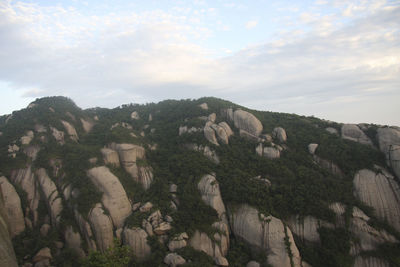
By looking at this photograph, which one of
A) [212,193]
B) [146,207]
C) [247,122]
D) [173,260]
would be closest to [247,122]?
[247,122]

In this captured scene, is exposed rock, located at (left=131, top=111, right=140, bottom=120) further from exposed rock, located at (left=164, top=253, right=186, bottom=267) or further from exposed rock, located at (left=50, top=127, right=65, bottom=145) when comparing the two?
exposed rock, located at (left=164, top=253, right=186, bottom=267)

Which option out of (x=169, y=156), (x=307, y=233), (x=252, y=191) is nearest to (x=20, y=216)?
(x=169, y=156)

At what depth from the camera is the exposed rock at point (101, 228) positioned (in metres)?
26.4

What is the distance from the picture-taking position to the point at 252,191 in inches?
1136

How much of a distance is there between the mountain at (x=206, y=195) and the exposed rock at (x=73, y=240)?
149 millimetres

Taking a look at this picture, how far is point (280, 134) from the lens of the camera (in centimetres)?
3744

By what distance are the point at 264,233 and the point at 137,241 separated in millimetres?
14284

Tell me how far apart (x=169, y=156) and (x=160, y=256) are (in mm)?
15932

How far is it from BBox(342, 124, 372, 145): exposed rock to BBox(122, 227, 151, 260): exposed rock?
31.4 meters

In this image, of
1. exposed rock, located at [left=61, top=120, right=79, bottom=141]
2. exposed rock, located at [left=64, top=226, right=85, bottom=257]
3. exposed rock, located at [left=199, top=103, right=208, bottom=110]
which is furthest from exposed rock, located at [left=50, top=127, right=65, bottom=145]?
exposed rock, located at [left=199, top=103, right=208, bottom=110]

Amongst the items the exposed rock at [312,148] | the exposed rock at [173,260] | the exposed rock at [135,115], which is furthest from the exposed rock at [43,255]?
the exposed rock at [312,148]

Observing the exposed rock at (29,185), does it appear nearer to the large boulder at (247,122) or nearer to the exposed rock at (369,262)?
the large boulder at (247,122)

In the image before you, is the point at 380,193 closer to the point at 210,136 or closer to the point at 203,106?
the point at 210,136

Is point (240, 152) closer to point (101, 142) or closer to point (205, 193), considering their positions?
point (205, 193)
